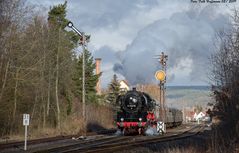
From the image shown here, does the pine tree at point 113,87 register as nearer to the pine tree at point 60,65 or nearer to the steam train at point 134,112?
the pine tree at point 60,65

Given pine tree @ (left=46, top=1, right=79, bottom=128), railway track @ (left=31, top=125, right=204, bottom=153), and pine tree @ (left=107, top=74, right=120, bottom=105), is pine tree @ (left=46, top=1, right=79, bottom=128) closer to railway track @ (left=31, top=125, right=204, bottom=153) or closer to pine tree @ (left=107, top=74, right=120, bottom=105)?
railway track @ (left=31, top=125, right=204, bottom=153)

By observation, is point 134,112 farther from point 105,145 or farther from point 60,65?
point 60,65

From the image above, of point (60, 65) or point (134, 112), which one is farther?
point (60, 65)

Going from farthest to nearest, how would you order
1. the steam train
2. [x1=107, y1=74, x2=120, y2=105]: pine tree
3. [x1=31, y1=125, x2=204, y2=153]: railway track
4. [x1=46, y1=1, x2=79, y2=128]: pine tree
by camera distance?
1. [x1=107, y1=74, x2=120, y2=105]: pine tree
2. [x1=46, y1=1, x2=79, y2=128]: pine tree
3. the steam train
4. [x1=31, y1=125, x2=204, y2=153]: railway track

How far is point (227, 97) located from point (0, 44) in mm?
20993

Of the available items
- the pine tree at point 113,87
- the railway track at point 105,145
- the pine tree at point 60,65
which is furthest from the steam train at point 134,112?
the pine tree at point 113,87

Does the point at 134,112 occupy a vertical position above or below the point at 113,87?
below

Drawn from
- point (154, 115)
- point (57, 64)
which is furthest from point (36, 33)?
point (154, 115)

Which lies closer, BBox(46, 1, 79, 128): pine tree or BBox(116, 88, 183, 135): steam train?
BBox(116, 88, 183, 135): steam train

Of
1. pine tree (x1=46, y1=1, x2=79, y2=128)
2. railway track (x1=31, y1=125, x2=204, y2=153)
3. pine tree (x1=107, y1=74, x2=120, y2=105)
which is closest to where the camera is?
railway track (x1=31, y1=125, x2=204, y2=153)

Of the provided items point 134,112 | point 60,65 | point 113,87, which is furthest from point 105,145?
point 113,87

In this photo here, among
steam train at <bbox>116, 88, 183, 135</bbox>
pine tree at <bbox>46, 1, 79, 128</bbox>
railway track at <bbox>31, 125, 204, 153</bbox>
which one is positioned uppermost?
pine tree at <bbox>46, 1, 79, 128</bbox>

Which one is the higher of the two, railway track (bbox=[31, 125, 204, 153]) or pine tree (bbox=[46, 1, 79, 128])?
pine tree (bbox=[46, 1, 79, 128])

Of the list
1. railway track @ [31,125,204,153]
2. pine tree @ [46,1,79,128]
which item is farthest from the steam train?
pine tree @ [46,1,79,128]
